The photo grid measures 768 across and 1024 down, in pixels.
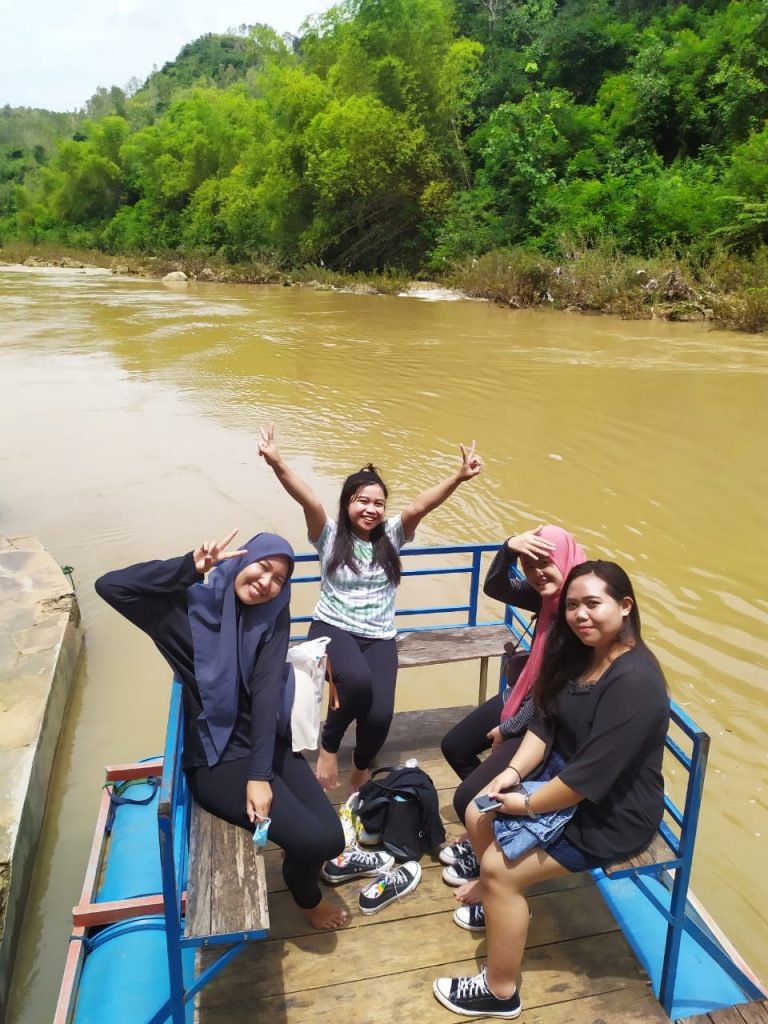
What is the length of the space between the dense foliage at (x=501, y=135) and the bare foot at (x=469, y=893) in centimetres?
2105

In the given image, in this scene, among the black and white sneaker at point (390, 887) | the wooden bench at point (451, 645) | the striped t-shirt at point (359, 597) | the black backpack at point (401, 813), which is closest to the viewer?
the black and white sneaker at point (390, 887)

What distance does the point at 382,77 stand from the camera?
29.8 meters

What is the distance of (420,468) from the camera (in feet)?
30.8

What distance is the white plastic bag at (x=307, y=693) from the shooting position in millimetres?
2662

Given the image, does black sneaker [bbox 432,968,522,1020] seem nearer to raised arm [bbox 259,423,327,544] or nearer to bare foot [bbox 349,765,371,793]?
bare foot [bbox 349,765,371,793]

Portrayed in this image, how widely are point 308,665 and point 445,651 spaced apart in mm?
1032

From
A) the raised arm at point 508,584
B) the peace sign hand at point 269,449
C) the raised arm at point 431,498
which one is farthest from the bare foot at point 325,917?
the peace sign hand at point 269,449

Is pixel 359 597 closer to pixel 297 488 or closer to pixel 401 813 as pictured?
pixel 297 488

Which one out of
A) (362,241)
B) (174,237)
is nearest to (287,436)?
(362,241)

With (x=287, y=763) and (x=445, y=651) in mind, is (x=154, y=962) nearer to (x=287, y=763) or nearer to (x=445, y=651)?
(x=287, y=763)

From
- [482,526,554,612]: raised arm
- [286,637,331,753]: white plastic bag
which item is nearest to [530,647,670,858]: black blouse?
[482,526,554,612]: raised arm

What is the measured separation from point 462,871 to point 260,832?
88 cm

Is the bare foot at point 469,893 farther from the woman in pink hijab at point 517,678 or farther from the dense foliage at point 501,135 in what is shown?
the dense foliage at point 501,135

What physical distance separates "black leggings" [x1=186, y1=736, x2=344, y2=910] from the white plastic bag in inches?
5.6
